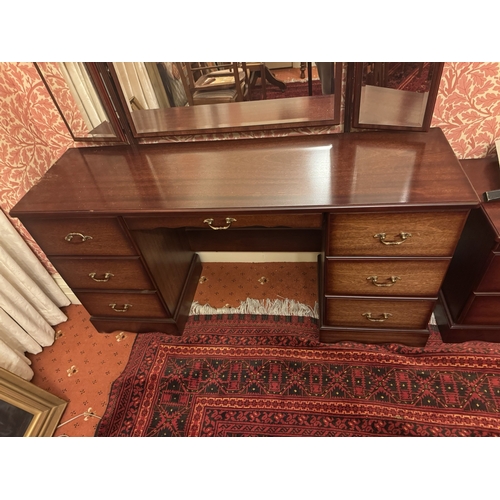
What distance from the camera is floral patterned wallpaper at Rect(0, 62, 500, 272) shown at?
1278 mm

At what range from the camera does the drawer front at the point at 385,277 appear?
1.27 metres

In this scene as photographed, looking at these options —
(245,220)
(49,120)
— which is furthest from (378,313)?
(49,120)

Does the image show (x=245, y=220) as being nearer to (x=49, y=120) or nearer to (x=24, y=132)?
(x=49, y=120)

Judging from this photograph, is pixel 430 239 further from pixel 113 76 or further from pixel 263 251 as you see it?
pixel 113 76

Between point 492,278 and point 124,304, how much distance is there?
65.3 inches

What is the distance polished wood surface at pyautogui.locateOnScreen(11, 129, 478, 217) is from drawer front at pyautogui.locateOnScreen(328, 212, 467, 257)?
0.07m

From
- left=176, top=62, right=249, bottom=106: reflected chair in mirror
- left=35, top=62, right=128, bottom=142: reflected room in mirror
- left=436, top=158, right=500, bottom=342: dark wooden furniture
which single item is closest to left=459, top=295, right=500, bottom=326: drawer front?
left=436, top=158, right=500, bottom=342: dark wooden furniture

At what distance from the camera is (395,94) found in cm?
129

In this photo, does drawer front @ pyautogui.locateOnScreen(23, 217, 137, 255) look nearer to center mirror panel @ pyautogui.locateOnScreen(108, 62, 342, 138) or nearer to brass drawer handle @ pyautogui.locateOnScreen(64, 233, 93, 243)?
brass drawer handle @ pyautogui.locateOnScreen(64, 233, 93, 243)

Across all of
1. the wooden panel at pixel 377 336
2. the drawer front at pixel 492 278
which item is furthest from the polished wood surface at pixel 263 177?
the wooden panel at pixel 377 336

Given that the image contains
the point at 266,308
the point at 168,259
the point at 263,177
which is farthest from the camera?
the point at 266,308

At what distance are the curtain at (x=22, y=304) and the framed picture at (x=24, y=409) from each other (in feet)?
0.59

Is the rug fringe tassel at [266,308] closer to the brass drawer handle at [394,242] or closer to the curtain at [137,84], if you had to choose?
the brass drawer handle at [394,242]
